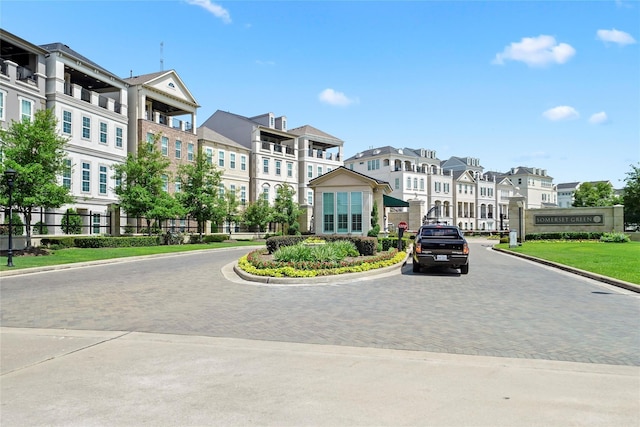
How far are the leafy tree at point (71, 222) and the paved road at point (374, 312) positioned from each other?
1869 cm

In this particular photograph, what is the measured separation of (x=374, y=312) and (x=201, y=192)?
32795 millimetres

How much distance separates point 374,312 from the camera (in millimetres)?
9000

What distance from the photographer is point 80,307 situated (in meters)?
9.73

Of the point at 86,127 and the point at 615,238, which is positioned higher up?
the point at 86,127

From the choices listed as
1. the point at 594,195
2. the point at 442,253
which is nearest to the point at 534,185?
the point at 594,195

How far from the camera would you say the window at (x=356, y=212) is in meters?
34.6

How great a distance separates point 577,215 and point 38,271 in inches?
1612

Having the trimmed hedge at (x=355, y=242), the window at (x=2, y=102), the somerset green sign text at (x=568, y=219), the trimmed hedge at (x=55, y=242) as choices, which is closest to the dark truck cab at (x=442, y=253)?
the trimmed hedge at (x=355, y=242)

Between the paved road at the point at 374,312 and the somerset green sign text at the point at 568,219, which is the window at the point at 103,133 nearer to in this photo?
the paved road at the point at 374,312

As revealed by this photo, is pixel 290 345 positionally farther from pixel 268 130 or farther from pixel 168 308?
pixel 268 130

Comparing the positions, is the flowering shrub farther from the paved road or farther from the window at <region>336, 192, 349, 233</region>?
the window at <region>336, 192, 349, 233</region>

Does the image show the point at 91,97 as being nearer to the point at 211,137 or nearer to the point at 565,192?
the point at 211,137

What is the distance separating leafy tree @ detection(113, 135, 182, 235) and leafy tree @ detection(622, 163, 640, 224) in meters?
52.5

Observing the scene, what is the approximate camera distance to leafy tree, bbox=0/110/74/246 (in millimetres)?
22625
